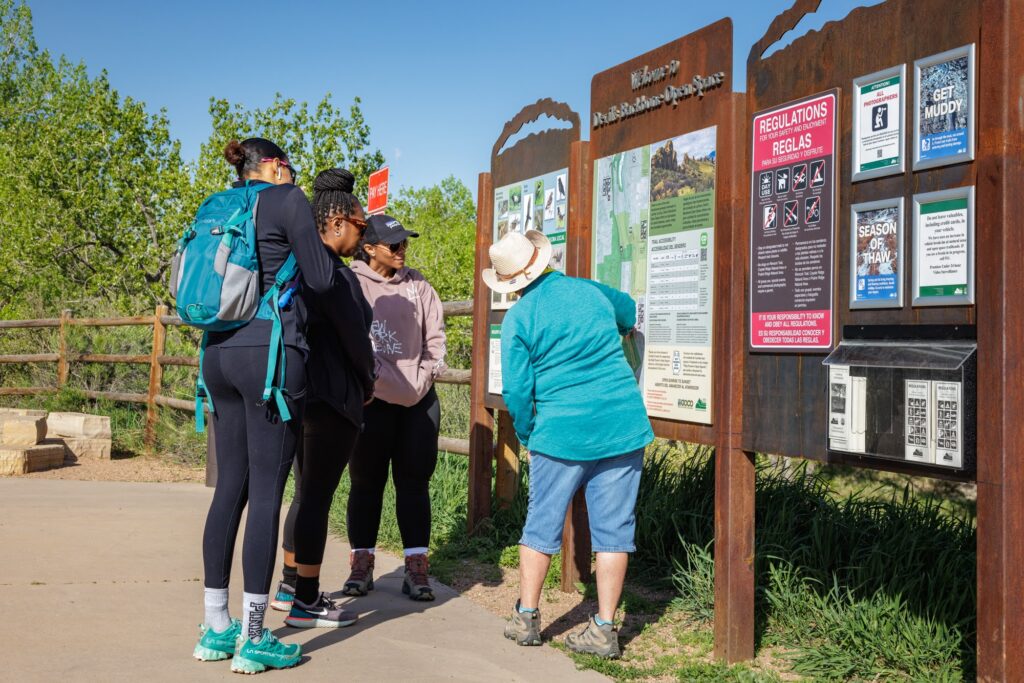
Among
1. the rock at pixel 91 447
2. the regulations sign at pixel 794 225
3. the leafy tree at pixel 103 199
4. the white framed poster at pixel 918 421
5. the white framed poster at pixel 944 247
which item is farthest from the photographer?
the leafy tree at pixel 103 199

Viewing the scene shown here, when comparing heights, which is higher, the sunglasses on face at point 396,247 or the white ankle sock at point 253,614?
the sunglasses on face at point 396,247

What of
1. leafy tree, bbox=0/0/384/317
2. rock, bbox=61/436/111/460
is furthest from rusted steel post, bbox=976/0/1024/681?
leafy tree, bbox=0/0/384/317

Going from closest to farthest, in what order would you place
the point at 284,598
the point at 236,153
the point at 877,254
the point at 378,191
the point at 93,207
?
the point at 877,254
the point at 236,153
the point at 284,598
the point at 378,191
the point at 93,207

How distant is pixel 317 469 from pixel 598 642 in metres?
1.42

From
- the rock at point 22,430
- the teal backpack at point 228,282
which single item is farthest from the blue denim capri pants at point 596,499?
the rock at point 22,430

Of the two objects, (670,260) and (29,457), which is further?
(29,457)

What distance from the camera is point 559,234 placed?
5.66m

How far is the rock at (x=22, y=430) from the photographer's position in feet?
34.0

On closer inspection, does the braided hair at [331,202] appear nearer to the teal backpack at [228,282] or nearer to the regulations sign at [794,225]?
the teal backpack at [228,282]

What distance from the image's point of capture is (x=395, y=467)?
5.34 m

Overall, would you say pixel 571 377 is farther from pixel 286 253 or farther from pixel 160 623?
pixel 160 623

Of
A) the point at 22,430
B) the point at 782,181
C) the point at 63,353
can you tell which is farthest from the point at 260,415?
the point at 63,353

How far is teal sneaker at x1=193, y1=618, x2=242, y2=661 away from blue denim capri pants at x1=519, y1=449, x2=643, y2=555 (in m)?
1.23

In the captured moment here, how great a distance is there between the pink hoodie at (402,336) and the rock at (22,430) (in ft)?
22.2
